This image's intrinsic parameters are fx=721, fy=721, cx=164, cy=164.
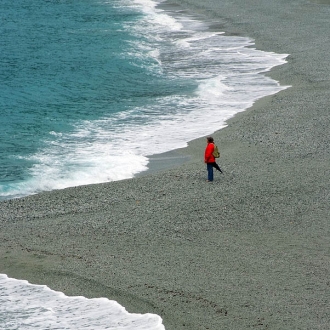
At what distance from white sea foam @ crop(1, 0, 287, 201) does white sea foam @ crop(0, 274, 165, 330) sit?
7874 mm

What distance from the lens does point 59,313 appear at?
16656mm

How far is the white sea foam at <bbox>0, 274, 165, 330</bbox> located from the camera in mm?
16062

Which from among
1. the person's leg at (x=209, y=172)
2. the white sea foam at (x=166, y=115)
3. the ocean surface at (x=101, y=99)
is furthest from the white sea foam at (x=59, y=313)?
the white sea foam at (x=166, y=115)

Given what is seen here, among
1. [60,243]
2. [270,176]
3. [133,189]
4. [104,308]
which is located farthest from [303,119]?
[104,308]

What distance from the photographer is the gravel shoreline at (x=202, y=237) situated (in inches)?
640

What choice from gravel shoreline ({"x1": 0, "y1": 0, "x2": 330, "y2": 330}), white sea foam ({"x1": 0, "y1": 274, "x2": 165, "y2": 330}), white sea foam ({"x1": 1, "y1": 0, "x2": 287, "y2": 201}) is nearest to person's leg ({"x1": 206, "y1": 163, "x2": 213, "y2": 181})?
gravel shoreline ({"x1": 0, "y1": 0, "x2": 330, "y2": 330})

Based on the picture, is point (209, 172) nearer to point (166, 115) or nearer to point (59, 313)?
point (59, 313)

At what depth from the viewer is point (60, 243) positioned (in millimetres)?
19531

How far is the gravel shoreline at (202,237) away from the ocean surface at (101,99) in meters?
0.93

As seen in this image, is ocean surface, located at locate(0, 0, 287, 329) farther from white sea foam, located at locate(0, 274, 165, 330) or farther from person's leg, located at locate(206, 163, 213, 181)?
person's leg, located at locate(206, 163, 213, 181)

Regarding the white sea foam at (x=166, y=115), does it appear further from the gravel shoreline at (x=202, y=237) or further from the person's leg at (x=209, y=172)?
the person's leg at (x=209, y=172)

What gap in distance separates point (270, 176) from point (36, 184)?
325 inches

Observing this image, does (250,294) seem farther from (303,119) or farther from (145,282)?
(303,119)

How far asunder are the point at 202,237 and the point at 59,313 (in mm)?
4756
